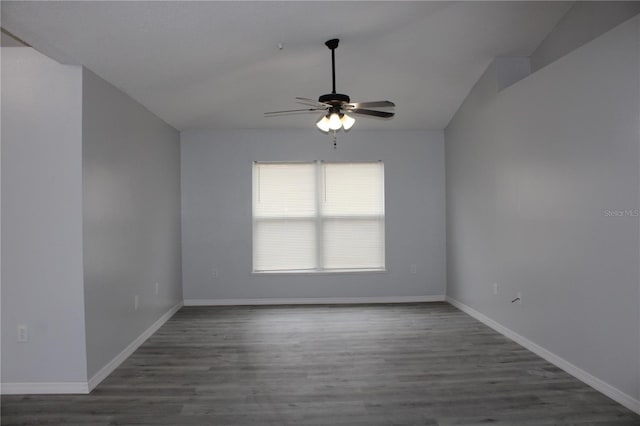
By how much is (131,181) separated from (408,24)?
2.83 metres

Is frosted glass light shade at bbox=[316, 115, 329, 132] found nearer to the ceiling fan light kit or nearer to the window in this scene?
the ceiling fan light kit

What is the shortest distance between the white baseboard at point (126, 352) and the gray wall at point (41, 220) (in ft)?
0.45

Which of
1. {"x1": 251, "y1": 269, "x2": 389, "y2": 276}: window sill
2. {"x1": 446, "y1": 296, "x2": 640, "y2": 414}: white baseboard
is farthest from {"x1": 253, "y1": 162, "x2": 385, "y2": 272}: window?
{"x1": 446, "y1": 296, "x2": 640, "y2": 414}: white baseboard

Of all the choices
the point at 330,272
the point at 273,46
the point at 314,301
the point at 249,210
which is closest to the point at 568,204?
the point at 273,46

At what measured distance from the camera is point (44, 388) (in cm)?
306

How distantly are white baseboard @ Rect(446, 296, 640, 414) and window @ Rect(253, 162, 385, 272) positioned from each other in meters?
1.79

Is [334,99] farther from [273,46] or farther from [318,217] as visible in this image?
[318,217]

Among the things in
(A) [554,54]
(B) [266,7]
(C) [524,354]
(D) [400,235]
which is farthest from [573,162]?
(D) [400,235]

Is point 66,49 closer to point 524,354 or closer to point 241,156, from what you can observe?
point 241,156

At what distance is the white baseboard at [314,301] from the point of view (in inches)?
229

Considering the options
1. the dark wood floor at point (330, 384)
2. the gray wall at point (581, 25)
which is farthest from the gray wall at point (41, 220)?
the gray wall at point (581, 25)

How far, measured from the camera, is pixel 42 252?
305 cm

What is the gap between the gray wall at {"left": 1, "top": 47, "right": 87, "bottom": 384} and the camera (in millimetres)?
3031

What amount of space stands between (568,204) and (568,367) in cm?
124
